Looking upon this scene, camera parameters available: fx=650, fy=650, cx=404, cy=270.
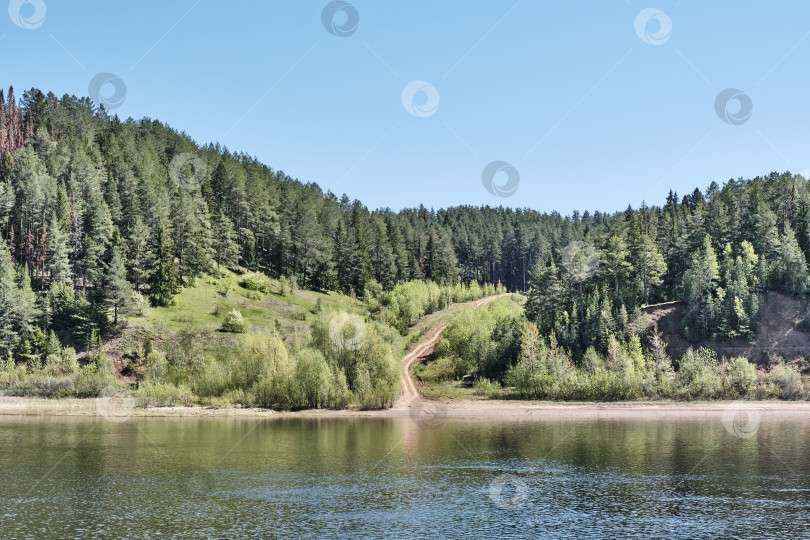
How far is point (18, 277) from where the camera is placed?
14700cm

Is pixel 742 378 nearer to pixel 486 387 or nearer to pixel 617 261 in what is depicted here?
pixel 617 261

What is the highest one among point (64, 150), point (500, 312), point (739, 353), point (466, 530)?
point (64, 150)

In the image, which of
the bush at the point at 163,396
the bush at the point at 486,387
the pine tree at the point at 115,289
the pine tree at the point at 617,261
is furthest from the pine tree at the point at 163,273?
the pine tree at the point at 617,261

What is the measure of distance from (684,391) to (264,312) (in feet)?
334

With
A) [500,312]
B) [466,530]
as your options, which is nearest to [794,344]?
[500,312]

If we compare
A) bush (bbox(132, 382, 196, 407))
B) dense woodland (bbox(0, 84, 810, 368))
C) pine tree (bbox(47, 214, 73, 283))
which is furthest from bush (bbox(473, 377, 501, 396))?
pine tree (bbox(47, 214, 73, 283))

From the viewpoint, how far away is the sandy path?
12900cm

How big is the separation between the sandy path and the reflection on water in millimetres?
32698

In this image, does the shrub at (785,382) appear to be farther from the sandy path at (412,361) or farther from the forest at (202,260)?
the sandy path at (412,361)

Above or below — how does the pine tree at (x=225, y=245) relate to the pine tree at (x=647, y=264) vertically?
above

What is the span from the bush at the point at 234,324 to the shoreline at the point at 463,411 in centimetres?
3352

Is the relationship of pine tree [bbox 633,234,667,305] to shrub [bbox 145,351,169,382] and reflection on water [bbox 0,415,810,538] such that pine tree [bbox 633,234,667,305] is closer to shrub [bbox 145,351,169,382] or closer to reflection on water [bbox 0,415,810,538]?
reflection on water [bbox 0,415,810,538]

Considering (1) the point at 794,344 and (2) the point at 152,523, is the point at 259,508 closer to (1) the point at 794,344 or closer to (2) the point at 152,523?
(2) the point at 152,523

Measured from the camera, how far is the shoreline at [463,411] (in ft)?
375
